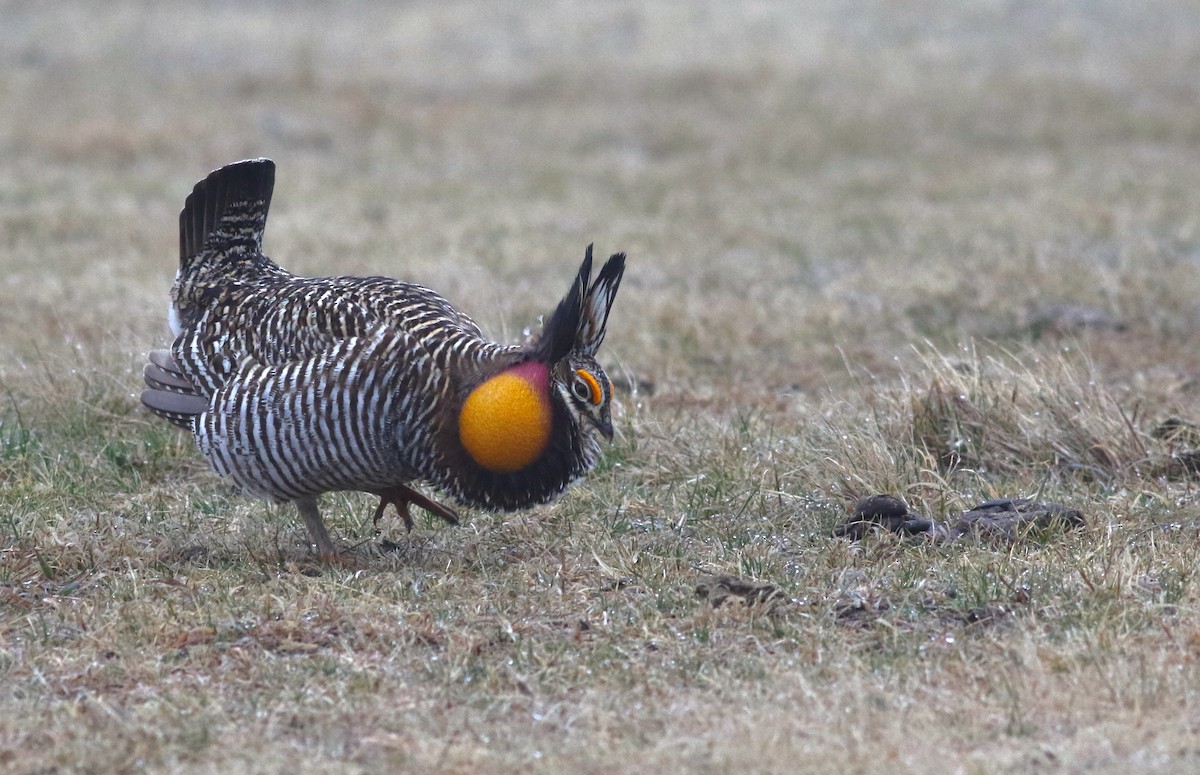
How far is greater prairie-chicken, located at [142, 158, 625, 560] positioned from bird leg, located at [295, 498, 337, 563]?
14mm

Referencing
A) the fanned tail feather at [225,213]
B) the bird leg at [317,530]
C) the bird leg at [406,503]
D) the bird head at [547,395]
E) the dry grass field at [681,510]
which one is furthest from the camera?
the fanned tail feather at [225,213]

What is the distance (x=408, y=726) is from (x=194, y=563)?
1449 millimetres

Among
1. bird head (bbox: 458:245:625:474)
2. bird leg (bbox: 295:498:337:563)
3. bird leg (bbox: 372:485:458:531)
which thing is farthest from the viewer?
bird leg (bbox: 372:485:458:531)

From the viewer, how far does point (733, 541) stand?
5.00m

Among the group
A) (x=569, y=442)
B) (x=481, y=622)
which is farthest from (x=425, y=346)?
(x=481, y=622)

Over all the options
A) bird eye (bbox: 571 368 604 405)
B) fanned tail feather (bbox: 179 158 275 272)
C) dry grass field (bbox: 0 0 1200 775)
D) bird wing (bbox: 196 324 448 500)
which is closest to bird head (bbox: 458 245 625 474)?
bird eye (bbox: 571 368 604 405)

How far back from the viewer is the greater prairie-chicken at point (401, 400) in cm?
450

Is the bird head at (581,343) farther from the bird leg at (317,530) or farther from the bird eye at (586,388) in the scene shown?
the bird leg at (317,530)

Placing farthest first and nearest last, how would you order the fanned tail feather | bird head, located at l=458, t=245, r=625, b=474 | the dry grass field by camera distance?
the fanned tail feather
bird head, located at l=458, t=245, r=625, b=474
the dry grass field

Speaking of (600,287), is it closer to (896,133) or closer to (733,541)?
(733,541)

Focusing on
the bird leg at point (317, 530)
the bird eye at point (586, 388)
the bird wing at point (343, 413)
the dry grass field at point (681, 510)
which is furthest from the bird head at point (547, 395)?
the bird leg at point (317, 530)

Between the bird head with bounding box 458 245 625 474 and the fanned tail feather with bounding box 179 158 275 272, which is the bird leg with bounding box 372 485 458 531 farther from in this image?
the fanned tail feather with bounding box 179 158 275 272

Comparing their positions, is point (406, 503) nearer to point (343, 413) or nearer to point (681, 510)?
point (343, 413)

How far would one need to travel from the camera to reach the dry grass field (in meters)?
3.63
